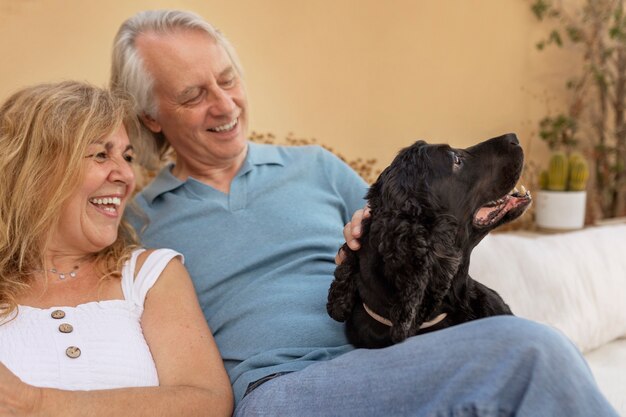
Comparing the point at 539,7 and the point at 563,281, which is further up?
the point at 539,7

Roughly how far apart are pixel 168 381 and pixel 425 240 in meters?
0.64

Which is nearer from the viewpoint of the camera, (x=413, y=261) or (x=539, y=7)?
(x=413, y=261)

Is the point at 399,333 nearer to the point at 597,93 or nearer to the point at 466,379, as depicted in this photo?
the point at 466,379

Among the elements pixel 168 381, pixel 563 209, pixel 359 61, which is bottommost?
pixel 563 209

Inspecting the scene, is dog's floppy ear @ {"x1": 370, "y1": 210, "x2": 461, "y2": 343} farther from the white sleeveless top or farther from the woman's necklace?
the woman's necklace

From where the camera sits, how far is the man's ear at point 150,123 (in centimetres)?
214

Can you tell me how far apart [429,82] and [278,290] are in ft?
9.98

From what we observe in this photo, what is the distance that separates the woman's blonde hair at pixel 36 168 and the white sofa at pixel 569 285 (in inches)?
55.3

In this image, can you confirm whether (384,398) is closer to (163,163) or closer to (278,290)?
(278,290)

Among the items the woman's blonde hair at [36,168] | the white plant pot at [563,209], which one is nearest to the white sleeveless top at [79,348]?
the woman's blonde hair at [36,168]

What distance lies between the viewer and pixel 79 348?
4.78 ft

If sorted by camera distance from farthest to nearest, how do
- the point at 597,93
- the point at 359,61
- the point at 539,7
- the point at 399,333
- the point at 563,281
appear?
the point at 597,93 → the point at 539,7 → the point at 359,61 → the point at 563,281 → the point at 399,333

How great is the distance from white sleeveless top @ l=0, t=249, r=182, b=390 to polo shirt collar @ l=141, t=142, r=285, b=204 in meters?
0.53

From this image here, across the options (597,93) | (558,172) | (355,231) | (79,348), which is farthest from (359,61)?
(79,348)
